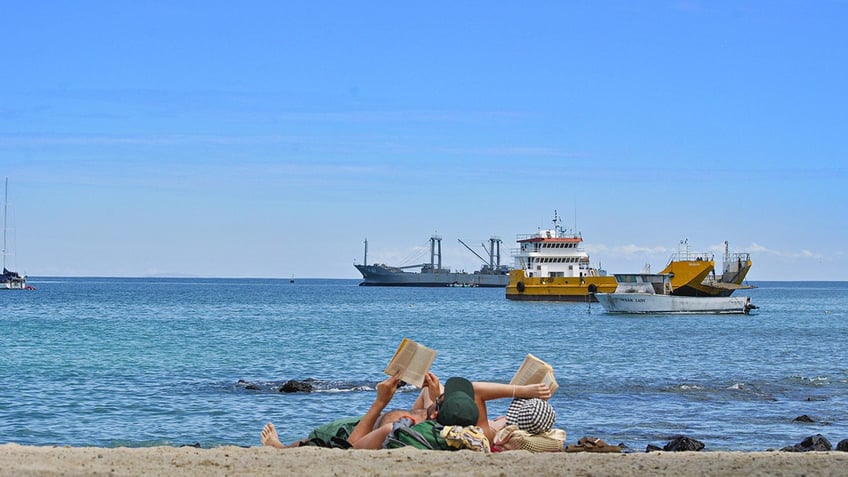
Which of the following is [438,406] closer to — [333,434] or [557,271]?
[333,434]

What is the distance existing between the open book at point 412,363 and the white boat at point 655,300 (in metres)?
49.8

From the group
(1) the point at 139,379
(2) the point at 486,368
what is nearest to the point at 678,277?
(2) the point at 486,368

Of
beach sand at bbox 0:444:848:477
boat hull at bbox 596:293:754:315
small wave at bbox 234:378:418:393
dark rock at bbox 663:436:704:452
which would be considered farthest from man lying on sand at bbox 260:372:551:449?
boat hull at bbox 596:293:754:315

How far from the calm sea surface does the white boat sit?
749 cm

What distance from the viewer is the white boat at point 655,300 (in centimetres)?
5659

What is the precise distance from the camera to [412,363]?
7.86 metres

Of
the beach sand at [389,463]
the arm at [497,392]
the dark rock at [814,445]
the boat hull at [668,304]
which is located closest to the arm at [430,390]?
the arm at [497,392]

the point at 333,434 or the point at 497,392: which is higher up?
the point at 497,392

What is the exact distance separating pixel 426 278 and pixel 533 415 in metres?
165

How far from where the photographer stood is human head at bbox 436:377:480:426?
7.83 metres

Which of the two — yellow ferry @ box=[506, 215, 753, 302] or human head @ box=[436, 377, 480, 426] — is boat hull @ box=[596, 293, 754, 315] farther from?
human head @ box=[436, 377, 480, 426]

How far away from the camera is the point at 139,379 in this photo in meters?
22.7

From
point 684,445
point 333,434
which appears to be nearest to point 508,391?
point 333,434

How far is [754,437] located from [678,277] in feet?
162
